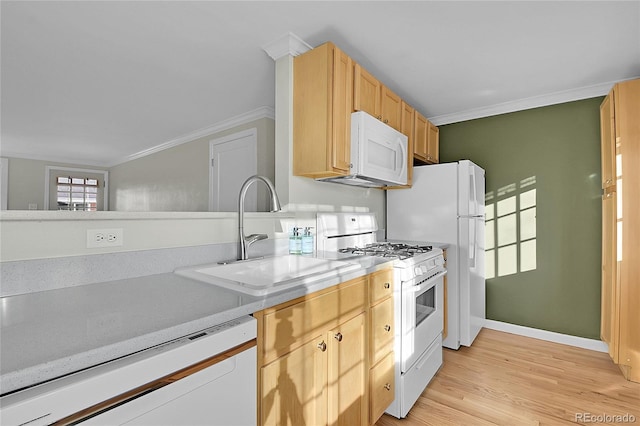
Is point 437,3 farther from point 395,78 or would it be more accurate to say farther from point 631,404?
point 631,404

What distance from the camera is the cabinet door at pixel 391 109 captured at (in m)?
2.48

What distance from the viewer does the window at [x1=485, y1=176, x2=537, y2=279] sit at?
3.12 m

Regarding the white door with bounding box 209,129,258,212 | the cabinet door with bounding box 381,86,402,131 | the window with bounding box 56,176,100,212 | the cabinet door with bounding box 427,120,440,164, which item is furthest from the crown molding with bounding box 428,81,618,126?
the window with bounding box 56,176,100,212

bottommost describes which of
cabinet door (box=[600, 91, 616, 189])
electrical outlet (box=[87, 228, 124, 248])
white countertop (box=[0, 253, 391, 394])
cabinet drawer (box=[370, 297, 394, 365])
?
cabinet drawer (box=[370, 297, 394, 365])

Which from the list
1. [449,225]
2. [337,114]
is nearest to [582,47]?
[449,225]

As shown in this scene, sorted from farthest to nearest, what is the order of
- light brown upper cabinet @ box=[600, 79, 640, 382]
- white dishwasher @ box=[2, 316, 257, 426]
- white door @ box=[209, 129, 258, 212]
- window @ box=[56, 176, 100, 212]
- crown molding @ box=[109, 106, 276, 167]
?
window @ box=[56, 176, 100, 212]
white door @ box=[209, 129, 258, 212]
crown molding @ box=[109, 106, 276, 167]
light brown upper cabinet @ box=[600, 79, 640, 382]
white dishwasher @ box=[2, 316, 257, 426]

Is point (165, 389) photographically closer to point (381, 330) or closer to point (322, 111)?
point (381, 330)

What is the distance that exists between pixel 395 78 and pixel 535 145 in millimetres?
1654

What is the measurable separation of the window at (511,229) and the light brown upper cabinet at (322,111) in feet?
6.74

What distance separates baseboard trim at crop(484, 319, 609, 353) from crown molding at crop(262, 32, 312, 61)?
125 inches

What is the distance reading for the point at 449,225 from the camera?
9.34 feet

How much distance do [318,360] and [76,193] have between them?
281 inches

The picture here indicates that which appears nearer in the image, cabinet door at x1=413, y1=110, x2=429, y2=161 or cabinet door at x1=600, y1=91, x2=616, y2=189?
cabinet door at x1=600, y1=91, x2=616, y2=189

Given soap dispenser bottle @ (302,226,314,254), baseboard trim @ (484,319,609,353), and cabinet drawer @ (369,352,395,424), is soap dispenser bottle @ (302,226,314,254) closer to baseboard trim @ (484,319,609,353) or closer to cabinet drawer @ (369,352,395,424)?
cabinet drawer @ (369,352,395,424)
